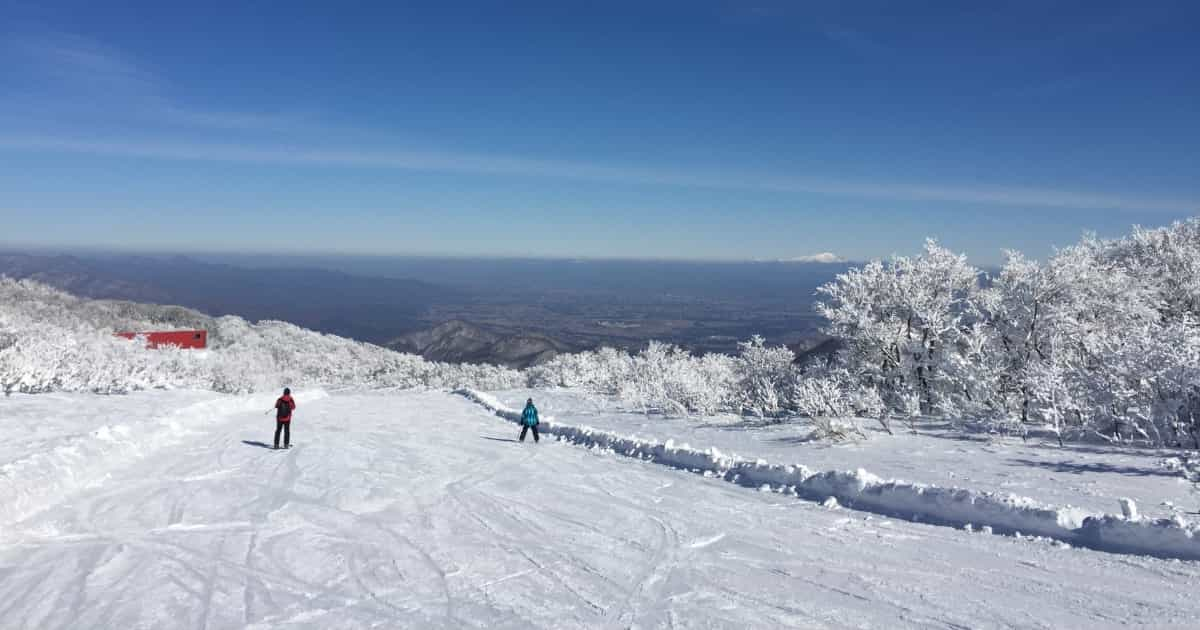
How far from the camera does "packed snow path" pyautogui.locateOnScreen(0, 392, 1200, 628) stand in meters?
5.91

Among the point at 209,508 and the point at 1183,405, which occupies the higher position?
the point at 1183,405

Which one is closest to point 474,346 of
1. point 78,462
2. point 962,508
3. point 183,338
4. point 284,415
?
point 183,338

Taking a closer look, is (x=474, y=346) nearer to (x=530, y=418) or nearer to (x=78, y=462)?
(x=530, y=418)

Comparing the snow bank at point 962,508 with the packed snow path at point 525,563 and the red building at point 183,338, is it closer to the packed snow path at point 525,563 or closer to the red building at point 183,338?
the packed snow path at point 525,563

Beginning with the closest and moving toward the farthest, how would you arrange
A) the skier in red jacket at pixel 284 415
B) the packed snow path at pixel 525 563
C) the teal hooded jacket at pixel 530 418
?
the packed snow path at pixel 525 563 < the skier in red jacket at pixel 284 415 < the teal hooded jacket at pixel 530 418

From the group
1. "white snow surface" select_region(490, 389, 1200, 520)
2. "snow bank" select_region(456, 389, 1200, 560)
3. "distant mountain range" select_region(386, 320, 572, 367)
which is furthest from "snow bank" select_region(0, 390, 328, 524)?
"distant mountain range" select_region(386, 320, 572, 367)

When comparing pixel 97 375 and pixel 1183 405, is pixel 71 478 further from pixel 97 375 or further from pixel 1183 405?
pixel 1183 405

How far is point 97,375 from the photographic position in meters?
27.1

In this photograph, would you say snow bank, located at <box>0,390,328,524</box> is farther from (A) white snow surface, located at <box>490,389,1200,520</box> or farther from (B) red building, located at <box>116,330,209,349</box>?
→ (B) red building, located at <box>116,330,209,349</box>

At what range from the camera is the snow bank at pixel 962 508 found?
22.6 feet

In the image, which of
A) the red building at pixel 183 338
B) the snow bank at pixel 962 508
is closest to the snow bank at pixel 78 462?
the snow bank at pixel 962 508

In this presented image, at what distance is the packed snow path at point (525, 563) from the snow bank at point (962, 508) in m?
0.35

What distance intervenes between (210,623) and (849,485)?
861 centimetres

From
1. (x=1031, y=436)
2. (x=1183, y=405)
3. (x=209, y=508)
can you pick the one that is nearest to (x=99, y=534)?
(x=209, y=508)
